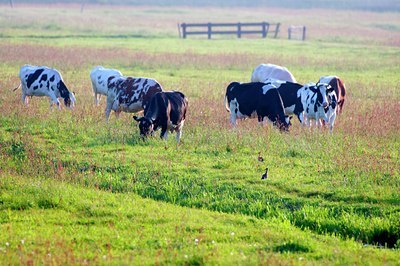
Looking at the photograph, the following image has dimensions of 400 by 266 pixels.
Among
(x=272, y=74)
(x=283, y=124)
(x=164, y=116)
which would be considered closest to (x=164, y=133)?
(x=164, y=116)

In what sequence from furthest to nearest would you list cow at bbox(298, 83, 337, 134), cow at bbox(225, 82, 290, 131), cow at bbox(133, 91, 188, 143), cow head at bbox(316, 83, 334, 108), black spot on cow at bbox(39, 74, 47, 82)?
black spot on cow at bbox(39, 74, 47, 82)
cow at bbox(298, 83, 337, 134)
cow head at bbox(316, 83, 334, 108)
cow at bbox(225, 82, 290, 131)
cow at bbox(133, 91, 188, 143)

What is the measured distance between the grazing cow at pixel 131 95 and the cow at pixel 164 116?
2.09 metres

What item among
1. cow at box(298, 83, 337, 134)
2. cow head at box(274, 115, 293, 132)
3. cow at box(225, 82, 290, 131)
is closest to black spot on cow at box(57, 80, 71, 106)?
cow at box(225, 82, 290, 131)

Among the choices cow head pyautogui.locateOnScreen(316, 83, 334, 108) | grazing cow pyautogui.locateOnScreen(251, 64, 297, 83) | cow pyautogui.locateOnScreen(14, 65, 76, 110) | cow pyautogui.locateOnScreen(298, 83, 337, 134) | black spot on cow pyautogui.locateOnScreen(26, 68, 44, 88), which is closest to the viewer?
cow head pyautogui.locateOnScreen(316, 83, 334, 108)

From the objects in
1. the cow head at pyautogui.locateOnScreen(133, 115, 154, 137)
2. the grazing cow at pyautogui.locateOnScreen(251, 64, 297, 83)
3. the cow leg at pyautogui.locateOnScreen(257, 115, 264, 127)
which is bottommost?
the cow leg at pyautogui.locateOnScreen(257, 115, 264, 127)

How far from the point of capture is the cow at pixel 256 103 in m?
18.5

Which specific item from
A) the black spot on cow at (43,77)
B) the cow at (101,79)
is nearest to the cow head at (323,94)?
the cow at (101,79)

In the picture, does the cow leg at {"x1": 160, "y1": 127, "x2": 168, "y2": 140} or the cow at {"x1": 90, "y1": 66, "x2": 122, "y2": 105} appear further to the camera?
the cow at {"x1": 90, "y1": 66, "x2": 122, "y2": 105}

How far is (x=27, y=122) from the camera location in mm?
17781

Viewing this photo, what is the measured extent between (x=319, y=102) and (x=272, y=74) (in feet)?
17.4

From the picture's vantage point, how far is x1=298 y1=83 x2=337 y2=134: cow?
18922 mm

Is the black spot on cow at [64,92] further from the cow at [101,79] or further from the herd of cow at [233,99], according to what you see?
the cow at [101,79]

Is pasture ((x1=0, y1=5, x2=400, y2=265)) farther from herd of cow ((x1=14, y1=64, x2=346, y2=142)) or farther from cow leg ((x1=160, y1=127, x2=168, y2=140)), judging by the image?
herd of cow ((x1=14, y1=64, x2=346, y2=142))

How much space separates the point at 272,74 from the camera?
2405 cm
